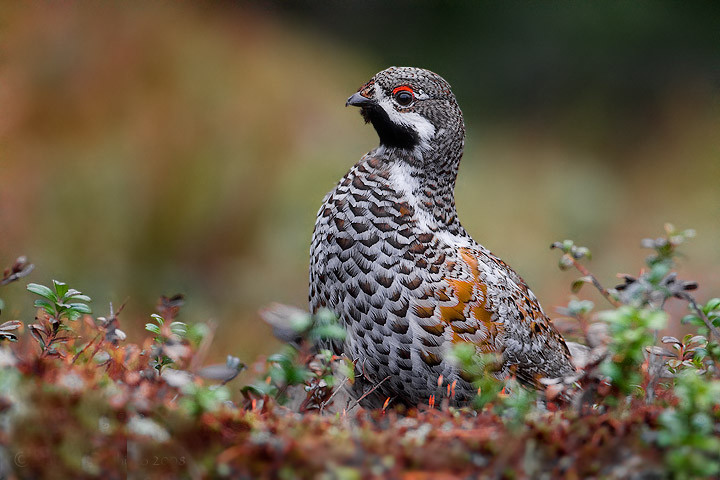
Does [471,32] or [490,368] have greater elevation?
[471,32]

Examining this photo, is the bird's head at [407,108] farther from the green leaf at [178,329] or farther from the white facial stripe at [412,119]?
the green leaf at [178,329]

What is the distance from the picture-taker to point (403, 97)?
343cm

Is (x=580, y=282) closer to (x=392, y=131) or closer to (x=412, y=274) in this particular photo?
(x=412, y=274)

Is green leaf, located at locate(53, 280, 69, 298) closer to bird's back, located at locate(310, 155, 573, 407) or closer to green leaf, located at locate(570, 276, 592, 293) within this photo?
bird's back, located at locate(310, 155, 573, 407)

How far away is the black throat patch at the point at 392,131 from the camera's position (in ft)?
11.3

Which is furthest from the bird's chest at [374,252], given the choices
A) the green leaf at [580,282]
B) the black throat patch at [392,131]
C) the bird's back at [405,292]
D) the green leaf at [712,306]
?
the green leaf at [712,306]

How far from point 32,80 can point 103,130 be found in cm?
96

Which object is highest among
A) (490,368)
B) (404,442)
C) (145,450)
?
(490,368)

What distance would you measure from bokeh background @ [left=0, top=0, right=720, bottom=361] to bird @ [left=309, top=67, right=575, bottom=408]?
351 cm

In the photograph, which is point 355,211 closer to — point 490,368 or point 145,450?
point 490,368

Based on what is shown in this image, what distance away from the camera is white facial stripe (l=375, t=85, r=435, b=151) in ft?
11.2

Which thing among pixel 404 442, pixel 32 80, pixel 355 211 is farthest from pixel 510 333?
pixel 32 80

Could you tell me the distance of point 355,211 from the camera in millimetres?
3279

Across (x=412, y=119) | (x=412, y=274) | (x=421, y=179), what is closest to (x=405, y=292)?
(x=412, y=274)
